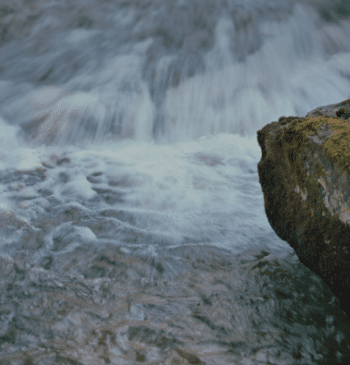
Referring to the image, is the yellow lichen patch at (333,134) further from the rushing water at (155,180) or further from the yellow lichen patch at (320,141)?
the rushing water at (155,180)

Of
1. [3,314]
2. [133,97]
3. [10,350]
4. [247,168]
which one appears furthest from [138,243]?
[133,97]

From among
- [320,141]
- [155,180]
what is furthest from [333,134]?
[155,180]

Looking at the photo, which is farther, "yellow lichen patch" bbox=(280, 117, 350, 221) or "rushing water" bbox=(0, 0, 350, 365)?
"rushing water" bbox=(0, 0, 350, 365)

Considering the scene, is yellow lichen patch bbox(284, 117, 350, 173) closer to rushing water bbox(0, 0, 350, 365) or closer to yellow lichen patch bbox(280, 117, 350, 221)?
yellow lichen patch bbox(280, 117, 350, 221)

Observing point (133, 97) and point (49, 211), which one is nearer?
point (49, 211)

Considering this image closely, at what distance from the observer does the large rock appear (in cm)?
173

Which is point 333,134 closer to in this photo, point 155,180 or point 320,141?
point 320,141

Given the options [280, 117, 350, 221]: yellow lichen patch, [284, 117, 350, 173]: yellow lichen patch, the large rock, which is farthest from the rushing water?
[284, 117, 350, 173]: yellow lichen patch

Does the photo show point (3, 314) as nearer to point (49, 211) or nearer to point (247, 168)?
point (49, 211)

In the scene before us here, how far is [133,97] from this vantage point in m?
7.90

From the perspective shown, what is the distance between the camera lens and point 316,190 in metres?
1.93

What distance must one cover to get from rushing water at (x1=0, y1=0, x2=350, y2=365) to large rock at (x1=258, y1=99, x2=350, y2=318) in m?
0.48

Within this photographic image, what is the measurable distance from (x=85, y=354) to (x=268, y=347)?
1.09 metres

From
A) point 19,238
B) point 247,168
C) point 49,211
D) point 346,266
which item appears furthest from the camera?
point 247,168
